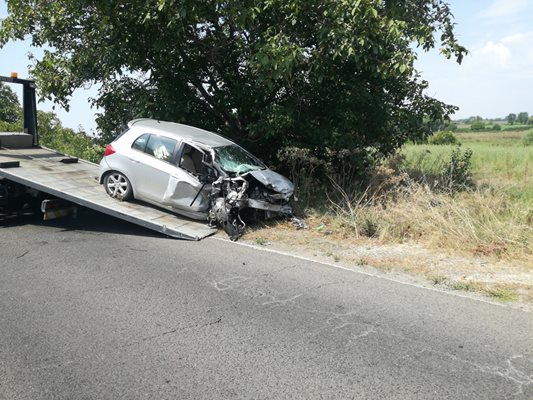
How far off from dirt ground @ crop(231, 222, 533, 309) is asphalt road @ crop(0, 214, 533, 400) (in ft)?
1.32

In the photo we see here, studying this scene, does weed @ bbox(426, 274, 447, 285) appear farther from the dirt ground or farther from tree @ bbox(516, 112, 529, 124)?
tree @ bbox(516, 112, 529, 124)

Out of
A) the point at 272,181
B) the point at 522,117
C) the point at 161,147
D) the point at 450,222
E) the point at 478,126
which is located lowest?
the point at 450,222

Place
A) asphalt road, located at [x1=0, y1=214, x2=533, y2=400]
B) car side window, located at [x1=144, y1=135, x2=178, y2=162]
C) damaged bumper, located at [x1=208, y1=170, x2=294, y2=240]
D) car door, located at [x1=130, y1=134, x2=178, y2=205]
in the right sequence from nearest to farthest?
asphalt road, located at [x1=0, y1=214, x2=533, y2=400] < damaged bumper, located at [x1=208, y1=170, x2=294, y2=240] < car door, located at [x1=130, y1=134, x2=178, y2=205] < car side window, located at [x1=144, y1=135, x2=178, y2=162]

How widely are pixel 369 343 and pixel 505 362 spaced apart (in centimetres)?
114

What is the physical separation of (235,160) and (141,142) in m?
1.83

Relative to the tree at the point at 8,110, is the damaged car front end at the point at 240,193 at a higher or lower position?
lower

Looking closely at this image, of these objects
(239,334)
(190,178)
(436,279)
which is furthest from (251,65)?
(239,334)

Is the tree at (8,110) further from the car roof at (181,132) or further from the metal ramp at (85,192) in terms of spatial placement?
the car roof at (181,132)

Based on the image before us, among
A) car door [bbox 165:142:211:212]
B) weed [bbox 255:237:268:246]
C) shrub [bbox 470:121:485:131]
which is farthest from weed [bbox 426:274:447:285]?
shrub [bbox 470:121:485:131]

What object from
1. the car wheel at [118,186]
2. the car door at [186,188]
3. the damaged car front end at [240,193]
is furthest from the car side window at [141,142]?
the damaged car front end at [240,193]

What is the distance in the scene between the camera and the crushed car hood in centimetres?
884

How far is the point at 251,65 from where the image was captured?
959 centimetres

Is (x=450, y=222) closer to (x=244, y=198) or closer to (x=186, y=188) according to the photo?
(x=244, y=198)

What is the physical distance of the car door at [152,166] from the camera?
8.68 meters
